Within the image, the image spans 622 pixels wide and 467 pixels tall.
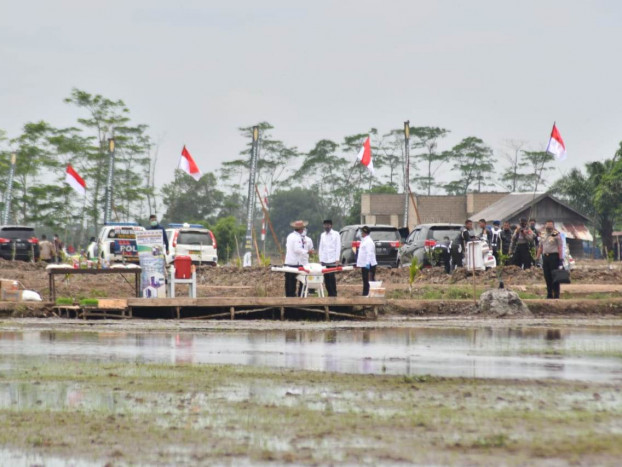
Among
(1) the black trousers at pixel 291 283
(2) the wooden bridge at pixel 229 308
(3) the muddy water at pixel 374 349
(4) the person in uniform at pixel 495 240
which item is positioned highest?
(4) the person in uniform at pixel 495 240

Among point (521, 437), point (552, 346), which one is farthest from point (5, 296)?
point (521, 437)

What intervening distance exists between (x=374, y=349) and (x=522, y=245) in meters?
19.4

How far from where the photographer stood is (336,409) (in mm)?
9570

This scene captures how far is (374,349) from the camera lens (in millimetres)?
15617

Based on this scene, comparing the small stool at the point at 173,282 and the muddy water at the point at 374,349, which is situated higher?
the small stool at the point at 173,282

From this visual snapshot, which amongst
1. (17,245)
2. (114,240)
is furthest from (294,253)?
(17,245)

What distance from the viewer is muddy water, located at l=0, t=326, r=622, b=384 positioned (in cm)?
1293

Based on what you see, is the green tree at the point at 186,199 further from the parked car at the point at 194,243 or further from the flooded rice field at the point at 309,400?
the flooded rice field at the point at 309,400

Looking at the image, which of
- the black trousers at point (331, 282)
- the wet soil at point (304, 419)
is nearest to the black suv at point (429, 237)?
the black trousers at point (331, 282)

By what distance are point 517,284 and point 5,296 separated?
14.1m

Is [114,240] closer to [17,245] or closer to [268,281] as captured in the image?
[268,281]

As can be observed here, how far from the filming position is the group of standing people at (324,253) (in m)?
23.9

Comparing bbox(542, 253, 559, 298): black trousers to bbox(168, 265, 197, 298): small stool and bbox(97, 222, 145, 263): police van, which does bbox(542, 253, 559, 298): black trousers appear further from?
bbox(97, 222, 145, 263): police van

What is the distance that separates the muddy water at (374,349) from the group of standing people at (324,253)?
4.29 meters
